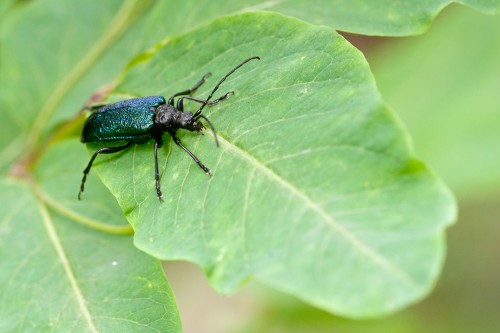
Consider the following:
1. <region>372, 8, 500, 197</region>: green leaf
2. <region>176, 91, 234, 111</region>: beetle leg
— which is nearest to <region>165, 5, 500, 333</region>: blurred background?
<region>372, 8, 500, 197</region>: green leaf

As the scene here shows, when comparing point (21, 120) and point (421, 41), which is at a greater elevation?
point (21, 120)

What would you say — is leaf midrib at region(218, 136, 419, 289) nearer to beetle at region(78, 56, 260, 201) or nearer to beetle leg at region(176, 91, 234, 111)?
beetle leg at region(176, 91, 234, 111)

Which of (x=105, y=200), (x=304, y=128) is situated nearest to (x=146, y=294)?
(x=105, y=200)

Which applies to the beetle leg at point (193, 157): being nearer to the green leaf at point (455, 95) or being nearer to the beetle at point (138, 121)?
the beetle at point (138, 121)

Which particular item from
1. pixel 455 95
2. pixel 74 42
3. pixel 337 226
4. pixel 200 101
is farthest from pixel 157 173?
pixel 455 95

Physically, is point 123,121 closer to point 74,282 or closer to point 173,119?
point 173,119

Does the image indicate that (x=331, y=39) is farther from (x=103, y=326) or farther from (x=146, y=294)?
(x=103, y=326)
